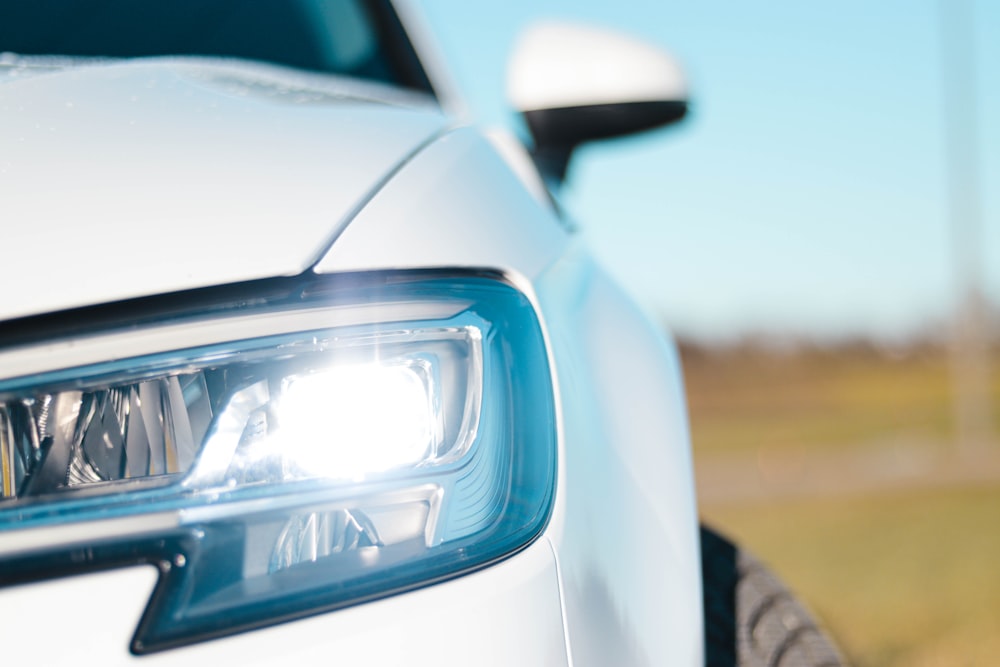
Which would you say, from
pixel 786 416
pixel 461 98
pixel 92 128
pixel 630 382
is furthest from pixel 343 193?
pixel 786 416

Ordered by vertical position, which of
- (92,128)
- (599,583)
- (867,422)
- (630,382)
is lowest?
(867,422)

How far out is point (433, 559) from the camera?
0.77 meters

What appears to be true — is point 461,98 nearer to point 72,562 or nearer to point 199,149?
point 199,149

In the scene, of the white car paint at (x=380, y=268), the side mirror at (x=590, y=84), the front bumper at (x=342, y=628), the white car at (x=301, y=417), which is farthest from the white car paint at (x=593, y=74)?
the front bumper at (x=342, y=628)

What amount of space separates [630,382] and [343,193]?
0.38 meters

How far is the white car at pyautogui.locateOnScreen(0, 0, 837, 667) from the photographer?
0.71 m

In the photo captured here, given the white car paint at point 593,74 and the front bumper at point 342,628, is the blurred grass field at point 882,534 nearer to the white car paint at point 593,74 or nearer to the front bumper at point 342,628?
the white car paint at point 593,74

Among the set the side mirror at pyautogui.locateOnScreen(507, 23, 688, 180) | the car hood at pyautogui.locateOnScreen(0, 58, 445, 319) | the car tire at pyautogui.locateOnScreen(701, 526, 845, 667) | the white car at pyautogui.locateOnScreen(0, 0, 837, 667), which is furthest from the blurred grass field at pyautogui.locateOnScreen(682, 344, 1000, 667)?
the car hood at pyautogui.locateOnScreen(0, 58, 445, 319)

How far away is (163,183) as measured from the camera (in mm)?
878

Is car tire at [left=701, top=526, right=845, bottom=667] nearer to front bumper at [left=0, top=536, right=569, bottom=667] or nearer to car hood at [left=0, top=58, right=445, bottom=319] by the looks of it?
front bumper at [left=0, top=536, right=569, bottom=667]

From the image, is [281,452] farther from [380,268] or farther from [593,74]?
[593,74]

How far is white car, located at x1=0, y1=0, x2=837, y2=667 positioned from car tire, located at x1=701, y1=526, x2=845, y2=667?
0.86 feet

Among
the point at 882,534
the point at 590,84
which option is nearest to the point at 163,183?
the point at 590,84

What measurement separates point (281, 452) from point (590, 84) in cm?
102
